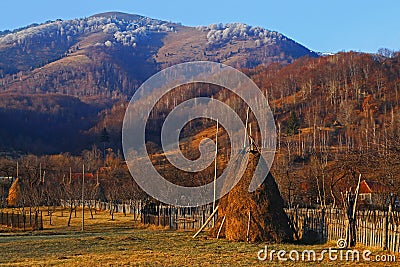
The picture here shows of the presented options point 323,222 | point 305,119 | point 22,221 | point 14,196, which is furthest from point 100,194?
point 305,119

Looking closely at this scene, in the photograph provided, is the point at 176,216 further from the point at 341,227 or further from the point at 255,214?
the point at 341,227

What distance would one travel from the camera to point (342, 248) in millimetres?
22250

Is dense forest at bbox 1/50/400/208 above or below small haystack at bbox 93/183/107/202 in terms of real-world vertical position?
above

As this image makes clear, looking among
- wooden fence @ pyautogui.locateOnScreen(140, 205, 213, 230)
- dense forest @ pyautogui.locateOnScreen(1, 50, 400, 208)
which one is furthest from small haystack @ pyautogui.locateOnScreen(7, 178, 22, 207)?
wooden fence @ pyautogui.locateOnScreen(140, 205, 213, 230)

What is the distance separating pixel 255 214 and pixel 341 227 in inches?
150

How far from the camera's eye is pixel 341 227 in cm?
2402

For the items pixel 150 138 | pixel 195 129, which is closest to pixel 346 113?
pixel 195 129

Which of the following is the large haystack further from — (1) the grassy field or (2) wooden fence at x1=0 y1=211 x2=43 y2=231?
(2) wooden fence at x1=0 y1=211 x2=43 y2=231

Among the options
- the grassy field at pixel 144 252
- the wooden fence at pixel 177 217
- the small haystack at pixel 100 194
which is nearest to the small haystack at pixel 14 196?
the small haystack at pixel 100 194

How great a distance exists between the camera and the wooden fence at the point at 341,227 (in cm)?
2009

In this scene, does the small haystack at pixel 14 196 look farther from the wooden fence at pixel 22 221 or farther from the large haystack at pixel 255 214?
the large haystack at pixel 255 214

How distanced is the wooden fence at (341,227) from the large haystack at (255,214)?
1.58 m

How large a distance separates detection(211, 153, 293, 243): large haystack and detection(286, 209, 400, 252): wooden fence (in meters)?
1.58

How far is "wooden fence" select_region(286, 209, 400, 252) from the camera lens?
20094mm
